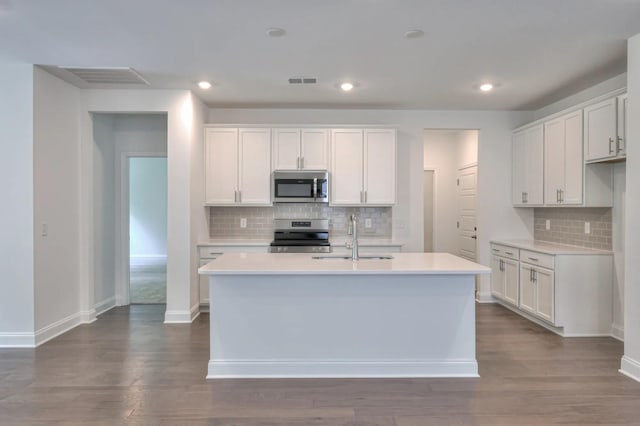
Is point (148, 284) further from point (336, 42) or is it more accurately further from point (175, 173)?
point (336, 42)

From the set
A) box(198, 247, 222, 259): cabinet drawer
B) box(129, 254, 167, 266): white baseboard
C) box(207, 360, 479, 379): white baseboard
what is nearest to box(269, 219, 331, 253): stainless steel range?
box(198, 247, 222, 259): cabinet drawer

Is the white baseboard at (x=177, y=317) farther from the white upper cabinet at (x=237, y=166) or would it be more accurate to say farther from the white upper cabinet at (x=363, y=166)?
the white upper cabinet at (x=363, y=166)

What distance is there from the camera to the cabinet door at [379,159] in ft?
16.9

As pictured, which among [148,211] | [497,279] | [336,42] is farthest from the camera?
[148,211]

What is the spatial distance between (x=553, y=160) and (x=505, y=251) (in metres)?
1.27

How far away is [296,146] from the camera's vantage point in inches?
202

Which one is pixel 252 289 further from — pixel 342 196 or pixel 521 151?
pixel 521 151

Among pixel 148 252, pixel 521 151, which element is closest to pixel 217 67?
pixel 521 151

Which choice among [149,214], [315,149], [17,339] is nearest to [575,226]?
[315,149]

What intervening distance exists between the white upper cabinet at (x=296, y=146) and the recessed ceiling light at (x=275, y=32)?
6.67 feet

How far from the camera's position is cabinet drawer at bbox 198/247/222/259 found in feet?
16.1

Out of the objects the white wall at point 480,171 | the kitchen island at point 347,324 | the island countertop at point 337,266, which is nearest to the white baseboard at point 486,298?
the white wall at point 480,171

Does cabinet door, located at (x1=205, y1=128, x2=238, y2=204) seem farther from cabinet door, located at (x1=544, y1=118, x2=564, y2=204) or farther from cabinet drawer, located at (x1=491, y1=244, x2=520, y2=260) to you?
cabinet door, located at (x1=544, y1=118, x2=564, y2=204)

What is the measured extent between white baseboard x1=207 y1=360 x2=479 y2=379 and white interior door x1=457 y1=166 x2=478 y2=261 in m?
3.47
